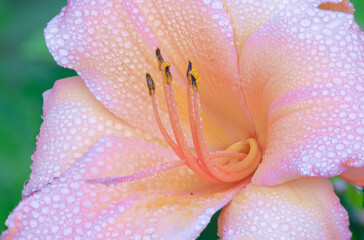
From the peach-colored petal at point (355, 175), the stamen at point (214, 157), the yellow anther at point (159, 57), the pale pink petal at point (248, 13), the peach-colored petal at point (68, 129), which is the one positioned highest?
the yellow anther at point (159, 57)

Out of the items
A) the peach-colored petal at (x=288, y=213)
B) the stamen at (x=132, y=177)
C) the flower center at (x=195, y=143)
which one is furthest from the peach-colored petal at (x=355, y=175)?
the stamen at (x=132, y=177)

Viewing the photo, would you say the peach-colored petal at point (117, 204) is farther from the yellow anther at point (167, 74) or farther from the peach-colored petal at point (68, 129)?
the yellow anther at point (167, 74)

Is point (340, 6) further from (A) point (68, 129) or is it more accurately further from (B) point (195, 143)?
(A) point (68, 129)

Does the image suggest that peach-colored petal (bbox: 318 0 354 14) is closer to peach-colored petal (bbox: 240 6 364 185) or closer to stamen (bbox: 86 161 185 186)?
peach-colored petal (bbox: 240 6 364 185)

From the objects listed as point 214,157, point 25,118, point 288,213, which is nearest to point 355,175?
Result: point 288,213

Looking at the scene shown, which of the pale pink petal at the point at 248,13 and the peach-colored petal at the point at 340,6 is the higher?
the pale pink petal at the point at 248,13

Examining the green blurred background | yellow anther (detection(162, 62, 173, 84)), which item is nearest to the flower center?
yellow anther (detection(162, 62, 173, 84))
